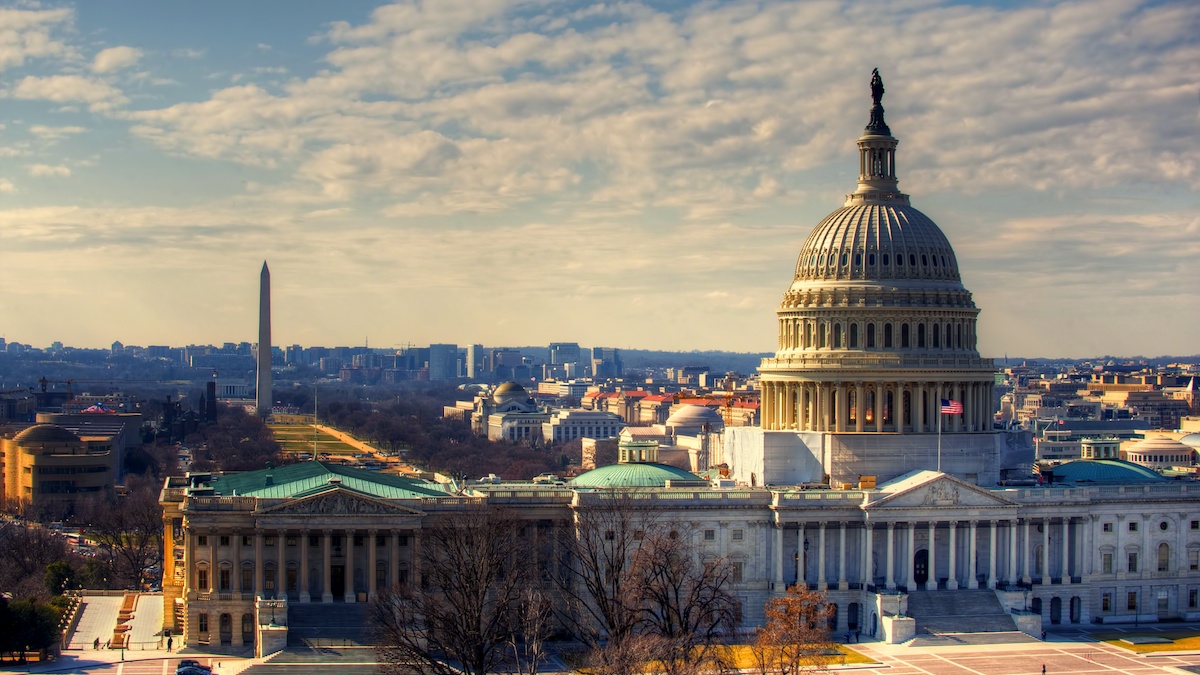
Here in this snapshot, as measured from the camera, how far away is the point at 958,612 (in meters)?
124

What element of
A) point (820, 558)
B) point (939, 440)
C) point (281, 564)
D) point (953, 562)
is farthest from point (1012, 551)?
point (281, 564)

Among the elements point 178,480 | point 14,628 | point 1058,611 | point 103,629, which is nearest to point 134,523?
point 178,480

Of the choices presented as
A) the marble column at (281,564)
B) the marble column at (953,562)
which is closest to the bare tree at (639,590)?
the marble column at (953,562)

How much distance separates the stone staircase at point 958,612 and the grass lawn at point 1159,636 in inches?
265

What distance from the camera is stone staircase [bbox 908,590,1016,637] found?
12206cm

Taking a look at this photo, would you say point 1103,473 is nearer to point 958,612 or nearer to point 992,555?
point 992,555

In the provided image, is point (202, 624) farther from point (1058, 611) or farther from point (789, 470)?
point (1058, 611)

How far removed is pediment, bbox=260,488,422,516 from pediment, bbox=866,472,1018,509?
33.9 m

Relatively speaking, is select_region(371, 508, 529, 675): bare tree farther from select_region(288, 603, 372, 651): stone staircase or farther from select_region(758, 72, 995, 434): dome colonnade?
select_region(758, 72, 995, 434): dome colonnade

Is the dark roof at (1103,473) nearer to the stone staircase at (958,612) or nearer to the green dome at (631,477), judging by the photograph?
the stone staircase at (958,612)

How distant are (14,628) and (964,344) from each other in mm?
74965

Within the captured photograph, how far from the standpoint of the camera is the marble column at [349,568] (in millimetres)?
118188

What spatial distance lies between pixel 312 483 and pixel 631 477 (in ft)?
76.5

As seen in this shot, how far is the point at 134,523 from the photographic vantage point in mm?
165000
